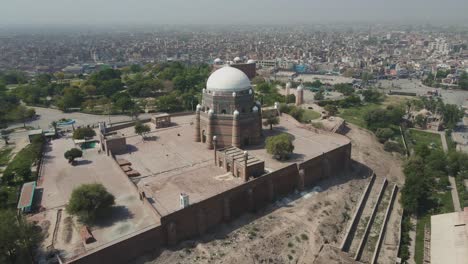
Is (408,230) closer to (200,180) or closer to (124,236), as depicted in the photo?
(200,180)

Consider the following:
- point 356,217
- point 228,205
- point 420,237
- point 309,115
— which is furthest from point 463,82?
point 228,205

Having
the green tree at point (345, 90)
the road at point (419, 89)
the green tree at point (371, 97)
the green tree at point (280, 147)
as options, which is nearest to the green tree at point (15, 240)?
the green tree at point (280, 147)

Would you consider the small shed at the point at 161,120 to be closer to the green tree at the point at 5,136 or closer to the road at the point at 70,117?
the road at the point at 70,117

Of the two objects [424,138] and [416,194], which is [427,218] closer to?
[416,194]

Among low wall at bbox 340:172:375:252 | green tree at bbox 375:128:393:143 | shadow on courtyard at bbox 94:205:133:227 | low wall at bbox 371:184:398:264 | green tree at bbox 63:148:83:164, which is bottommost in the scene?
low wall at bbox 371:184:398:264

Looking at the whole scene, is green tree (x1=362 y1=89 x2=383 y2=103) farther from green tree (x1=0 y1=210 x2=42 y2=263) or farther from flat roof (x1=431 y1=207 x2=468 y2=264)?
green tree (x1=0 y1=210 x2=42 y2=263)

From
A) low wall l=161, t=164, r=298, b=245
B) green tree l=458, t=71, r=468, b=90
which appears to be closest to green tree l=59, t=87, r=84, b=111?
low wall l=161, t=164, r=298, b=245

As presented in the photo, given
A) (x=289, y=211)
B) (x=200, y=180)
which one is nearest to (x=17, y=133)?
(x=200, y=180)

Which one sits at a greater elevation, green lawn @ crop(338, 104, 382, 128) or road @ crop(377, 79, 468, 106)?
road @ crop(377, 79, 468, 106)
